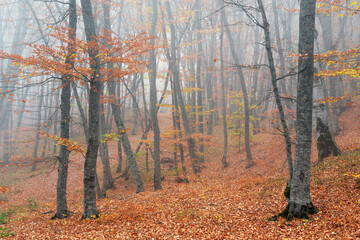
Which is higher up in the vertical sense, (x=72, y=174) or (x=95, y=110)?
(x=95, y=110)

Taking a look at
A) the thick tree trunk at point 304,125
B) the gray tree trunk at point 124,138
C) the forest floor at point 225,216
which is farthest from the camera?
the gray tree trunk at point 124,138

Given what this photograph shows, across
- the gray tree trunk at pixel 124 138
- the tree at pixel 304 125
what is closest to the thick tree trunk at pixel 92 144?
the gray tree trunk at pixel 124 138

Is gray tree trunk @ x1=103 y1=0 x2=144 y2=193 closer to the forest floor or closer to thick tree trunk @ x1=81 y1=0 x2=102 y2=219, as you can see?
the forest floor

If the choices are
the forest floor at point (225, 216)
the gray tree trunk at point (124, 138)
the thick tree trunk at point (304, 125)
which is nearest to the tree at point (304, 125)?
the thick tree trunk at point (304, 125)

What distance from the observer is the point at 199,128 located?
67.2ft

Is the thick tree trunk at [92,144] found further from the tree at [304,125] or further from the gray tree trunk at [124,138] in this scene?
the tree at [304,125]

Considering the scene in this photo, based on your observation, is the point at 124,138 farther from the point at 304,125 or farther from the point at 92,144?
the point at 304,125

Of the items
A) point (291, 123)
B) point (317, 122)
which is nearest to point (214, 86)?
point (291, 123)

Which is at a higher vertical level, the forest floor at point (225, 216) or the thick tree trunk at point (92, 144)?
the thick tree trunk at point (92, 144)

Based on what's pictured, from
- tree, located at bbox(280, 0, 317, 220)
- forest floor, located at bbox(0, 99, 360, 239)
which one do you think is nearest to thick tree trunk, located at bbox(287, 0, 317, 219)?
tree, located at bbox(280, 0, 317, 220)

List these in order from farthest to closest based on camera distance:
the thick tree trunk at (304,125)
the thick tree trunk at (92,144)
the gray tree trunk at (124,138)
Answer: the gray tree trunk at (124,138), the thick tree trunk at (92,144), the thick tree trunk at (304,125)

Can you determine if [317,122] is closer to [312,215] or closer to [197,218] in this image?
[312,215]

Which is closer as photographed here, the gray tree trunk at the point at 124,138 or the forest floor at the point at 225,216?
the forest floor at the point at 225,216

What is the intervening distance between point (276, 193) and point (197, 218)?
2.89m
